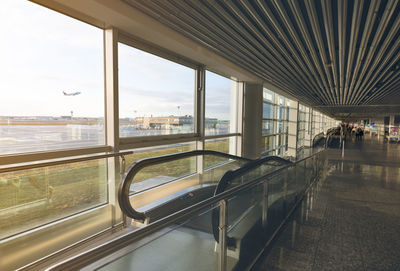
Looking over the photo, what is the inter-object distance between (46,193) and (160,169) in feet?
8.98

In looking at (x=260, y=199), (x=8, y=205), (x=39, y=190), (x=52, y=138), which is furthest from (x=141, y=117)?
(x=260, y=199)

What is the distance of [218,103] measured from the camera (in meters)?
8.58

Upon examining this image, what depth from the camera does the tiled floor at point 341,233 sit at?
2.71 metres

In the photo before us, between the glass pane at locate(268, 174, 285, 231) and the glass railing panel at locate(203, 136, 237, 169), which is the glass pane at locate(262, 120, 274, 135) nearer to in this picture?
the glass railing panel at locate(203, 136, 237, 169)

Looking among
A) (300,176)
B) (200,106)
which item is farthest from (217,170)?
(300,176)

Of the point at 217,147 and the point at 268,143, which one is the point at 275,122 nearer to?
the point at 268,143

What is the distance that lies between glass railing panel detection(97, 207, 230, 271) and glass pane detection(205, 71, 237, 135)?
5.78m

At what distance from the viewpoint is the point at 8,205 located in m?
2.86

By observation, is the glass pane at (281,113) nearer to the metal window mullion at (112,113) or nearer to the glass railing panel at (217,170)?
the glass railing panel at (217,170)

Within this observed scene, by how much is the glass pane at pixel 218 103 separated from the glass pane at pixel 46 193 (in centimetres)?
424

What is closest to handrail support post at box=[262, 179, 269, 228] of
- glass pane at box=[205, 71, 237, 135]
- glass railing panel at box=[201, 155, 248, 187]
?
glass railing panel at box=[201, 155, 248, 187]

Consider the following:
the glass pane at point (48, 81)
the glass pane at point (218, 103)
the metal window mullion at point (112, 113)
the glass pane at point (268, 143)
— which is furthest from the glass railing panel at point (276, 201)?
the glass pane at point (268, 143)

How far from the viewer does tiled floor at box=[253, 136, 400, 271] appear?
2.71 m

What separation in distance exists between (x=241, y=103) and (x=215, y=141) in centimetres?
214
